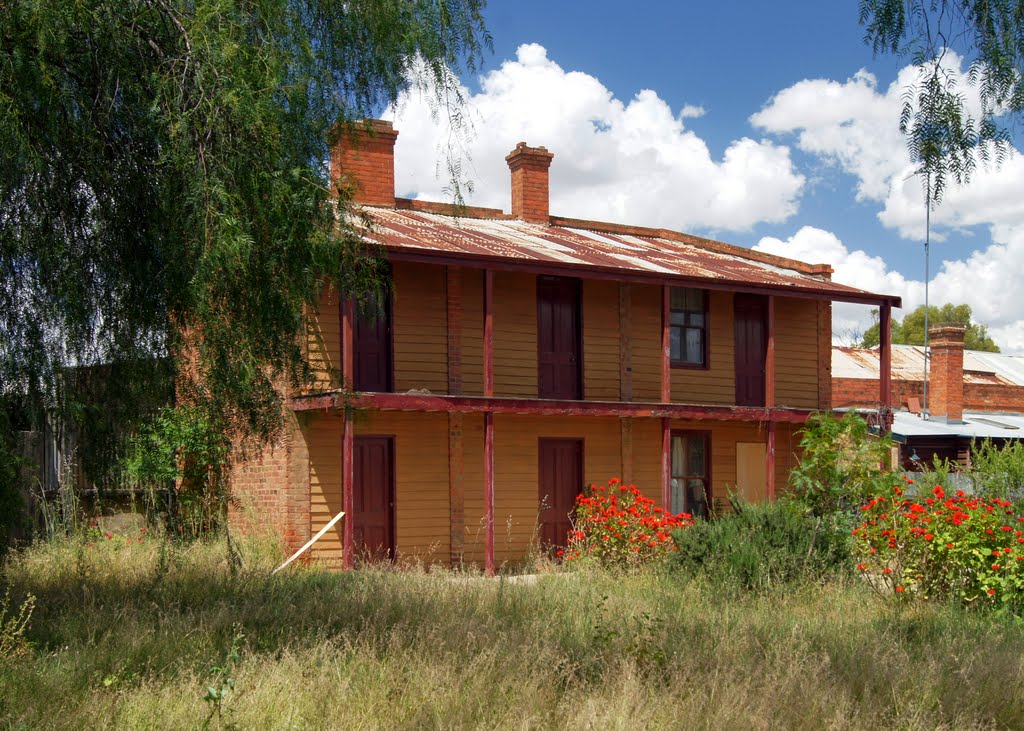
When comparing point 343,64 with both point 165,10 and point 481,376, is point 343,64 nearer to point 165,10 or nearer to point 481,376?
point 165,10

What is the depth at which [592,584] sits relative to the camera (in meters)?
12.6

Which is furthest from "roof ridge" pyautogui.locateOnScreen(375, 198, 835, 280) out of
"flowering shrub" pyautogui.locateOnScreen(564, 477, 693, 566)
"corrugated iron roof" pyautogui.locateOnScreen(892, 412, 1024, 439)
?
"flowering shrub" pyautogui.locateOnScreen(564, 477, 693, 566)

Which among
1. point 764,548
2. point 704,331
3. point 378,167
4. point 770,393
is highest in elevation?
point 378,167

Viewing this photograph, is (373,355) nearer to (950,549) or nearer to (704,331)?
(704,331)

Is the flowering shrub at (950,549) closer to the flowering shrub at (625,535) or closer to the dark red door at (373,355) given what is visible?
the flowering shrub at (625,535)

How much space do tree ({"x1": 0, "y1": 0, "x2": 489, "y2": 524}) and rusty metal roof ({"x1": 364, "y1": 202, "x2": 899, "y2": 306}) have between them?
694 cm

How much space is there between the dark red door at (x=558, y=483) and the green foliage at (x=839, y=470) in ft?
19.0

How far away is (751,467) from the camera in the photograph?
898 inches

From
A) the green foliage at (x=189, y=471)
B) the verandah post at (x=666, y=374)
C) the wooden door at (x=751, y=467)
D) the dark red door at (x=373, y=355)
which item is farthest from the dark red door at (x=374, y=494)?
the wooden door at (x=751, y=467)

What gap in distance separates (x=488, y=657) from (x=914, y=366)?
31.6m

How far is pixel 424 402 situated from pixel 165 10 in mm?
9577

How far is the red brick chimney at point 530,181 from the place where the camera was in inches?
977

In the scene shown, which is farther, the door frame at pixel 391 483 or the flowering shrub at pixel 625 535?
the door frame at pixel 391 483

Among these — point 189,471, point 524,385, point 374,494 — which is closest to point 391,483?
point 374,494
